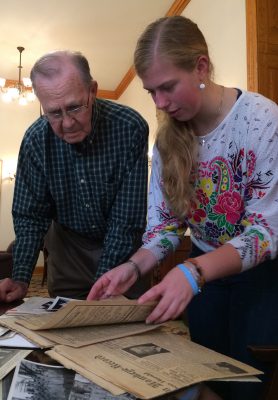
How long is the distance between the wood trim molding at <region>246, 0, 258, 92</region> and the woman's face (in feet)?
7.57

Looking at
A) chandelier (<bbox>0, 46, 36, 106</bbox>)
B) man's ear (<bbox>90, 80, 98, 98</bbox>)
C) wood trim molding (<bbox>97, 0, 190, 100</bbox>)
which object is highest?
wood trim molding (<bbox>97, 0, 190, 100</bbox>)

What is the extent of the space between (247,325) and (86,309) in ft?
1.35

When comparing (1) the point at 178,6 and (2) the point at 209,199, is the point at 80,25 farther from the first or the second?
(2) the point at 209,199

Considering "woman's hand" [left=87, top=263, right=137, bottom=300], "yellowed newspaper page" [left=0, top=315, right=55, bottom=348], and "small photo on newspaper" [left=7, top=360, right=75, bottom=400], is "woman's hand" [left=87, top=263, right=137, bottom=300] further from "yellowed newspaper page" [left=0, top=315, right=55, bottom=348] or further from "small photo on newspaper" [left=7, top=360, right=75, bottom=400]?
"small photo on newspaper" [left=7, top=360, right=75, bottom=400]

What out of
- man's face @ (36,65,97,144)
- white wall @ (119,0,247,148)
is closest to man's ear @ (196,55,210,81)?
man's face @ (36,65,97,144)

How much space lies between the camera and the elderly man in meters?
1.35

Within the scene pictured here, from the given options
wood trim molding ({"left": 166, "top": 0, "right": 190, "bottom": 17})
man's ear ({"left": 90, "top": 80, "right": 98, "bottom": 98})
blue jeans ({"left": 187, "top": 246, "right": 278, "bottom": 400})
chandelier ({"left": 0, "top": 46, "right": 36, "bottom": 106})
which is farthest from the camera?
chandelier ({"left": 0, "top": 46, "right": 36, "bottom": 106})

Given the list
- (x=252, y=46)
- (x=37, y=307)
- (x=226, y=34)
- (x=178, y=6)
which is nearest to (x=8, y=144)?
(x=178, y=6)

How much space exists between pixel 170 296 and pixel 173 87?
1.52ft

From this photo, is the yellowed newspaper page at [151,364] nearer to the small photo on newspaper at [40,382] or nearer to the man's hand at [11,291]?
the small photo on newspaper at [40,382]

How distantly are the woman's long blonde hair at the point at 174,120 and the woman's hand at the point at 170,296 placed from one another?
260mm

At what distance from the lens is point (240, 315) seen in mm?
1020

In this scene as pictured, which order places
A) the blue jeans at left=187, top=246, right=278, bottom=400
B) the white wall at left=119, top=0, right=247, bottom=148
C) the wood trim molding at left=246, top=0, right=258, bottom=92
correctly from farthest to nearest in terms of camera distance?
the white wall at left=119, top=0, right=247, bottom=148 → the wood trim molding at left=246, top=0, right=258, bottom=92 → the blue jeans at left=187, top=246, right=278, bottom=400

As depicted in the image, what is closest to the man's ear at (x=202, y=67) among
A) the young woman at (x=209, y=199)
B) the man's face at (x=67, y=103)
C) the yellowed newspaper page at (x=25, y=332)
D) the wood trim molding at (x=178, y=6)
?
the young woman at (x=209, y=199)
